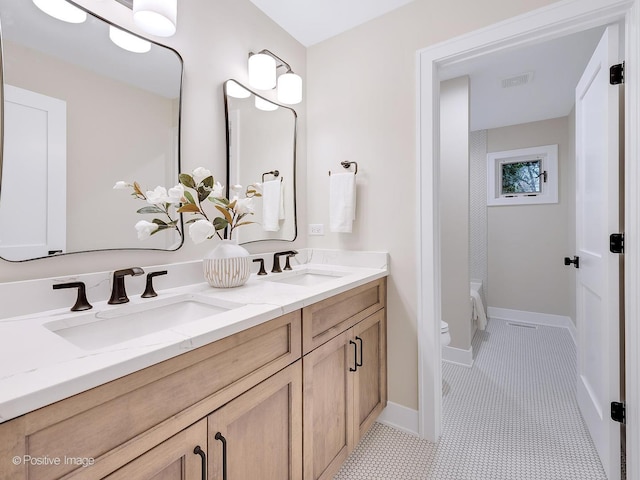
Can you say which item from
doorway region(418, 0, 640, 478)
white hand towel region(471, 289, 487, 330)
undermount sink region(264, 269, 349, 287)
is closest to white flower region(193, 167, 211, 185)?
undermount sink region(264, 269, 349, 287)

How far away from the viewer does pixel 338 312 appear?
139 cm

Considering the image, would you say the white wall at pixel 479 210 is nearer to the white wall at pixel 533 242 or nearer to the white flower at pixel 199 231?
the white wall at pixel 533 242

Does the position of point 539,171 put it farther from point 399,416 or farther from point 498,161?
point 399,416

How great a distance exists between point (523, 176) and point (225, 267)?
12.7 feet

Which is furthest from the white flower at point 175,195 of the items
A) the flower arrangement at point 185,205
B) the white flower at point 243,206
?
the white flower at point 243,206

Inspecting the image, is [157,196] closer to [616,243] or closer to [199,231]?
[199,231]

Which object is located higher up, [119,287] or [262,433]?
[119,287]

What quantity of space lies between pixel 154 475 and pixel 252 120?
1.61m

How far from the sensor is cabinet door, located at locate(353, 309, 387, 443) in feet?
5.02

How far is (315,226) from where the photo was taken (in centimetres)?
215

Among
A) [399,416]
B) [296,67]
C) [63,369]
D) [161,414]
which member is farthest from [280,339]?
[296,67]

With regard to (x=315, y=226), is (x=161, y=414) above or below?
below

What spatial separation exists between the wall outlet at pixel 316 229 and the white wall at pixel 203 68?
1.47 feet

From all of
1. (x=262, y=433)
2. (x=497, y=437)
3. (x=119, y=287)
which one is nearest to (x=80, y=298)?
(x=119, y=287)
